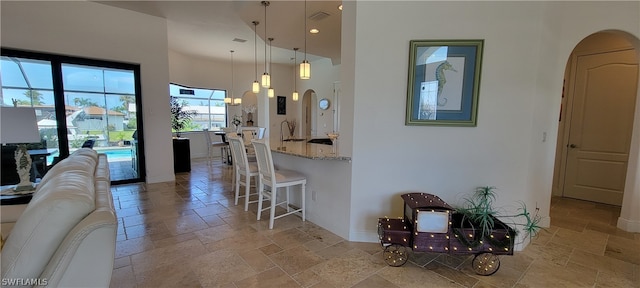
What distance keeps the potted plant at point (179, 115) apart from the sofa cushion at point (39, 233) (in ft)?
20.2

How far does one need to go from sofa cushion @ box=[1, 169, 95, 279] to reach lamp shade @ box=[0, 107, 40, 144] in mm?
1715

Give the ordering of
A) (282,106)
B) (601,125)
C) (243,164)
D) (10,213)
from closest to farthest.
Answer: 1. (10,213)
2. (243,164)
3. (601,125)
4. (282,106)

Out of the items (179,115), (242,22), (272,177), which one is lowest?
(272,177)

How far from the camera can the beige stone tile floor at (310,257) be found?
2.12 meters

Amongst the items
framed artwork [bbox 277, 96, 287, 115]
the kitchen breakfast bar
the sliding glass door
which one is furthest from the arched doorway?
the sliding glass door

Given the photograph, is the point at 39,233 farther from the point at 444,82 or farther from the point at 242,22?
the point at 242,22

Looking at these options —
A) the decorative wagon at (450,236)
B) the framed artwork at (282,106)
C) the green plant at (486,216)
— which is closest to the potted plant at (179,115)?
the framed artwork at (282,106)

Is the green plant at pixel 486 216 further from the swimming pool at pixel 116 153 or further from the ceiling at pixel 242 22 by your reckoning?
the swimming pool at pixel 116 153

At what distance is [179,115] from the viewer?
24.7ft

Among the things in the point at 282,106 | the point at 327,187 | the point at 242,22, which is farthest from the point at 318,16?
the point at 282,106

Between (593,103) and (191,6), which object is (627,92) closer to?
(593,103)

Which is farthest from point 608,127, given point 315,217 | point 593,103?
point 315,217

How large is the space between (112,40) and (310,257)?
4.62 meters

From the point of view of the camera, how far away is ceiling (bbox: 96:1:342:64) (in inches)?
147
